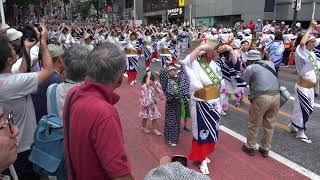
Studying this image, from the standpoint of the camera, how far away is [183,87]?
5918mm

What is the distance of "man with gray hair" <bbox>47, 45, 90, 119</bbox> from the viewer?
2992 mm

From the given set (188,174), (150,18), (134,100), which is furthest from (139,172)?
(150,18)

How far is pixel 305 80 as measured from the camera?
19.4 ft

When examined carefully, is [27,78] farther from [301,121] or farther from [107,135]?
[301,121]

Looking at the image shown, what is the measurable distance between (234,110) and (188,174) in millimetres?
6871

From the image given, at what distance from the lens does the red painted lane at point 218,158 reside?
4812 mm

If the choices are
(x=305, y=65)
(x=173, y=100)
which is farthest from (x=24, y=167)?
(x=305, y=65)

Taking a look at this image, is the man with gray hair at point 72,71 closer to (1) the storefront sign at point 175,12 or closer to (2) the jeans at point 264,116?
(2) the jeans at point 264,116

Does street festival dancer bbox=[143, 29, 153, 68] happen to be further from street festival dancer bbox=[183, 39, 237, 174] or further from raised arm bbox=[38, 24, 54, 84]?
raised arm bbox=[38, 24, 54, 84]

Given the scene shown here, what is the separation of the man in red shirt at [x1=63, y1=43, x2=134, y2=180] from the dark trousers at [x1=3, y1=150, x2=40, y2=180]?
0.96 m

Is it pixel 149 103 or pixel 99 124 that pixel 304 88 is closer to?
pixel 149 103

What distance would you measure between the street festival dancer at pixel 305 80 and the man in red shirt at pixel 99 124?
448 centimetres

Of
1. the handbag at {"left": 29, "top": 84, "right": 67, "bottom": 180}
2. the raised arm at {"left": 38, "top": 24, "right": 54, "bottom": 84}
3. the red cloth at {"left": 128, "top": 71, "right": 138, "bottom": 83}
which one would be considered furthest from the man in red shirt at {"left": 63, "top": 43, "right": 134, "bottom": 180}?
the red cloth at {"left": 128, "top": 71, "right": 138, "bottom": 83}

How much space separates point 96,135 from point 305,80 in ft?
16.0
